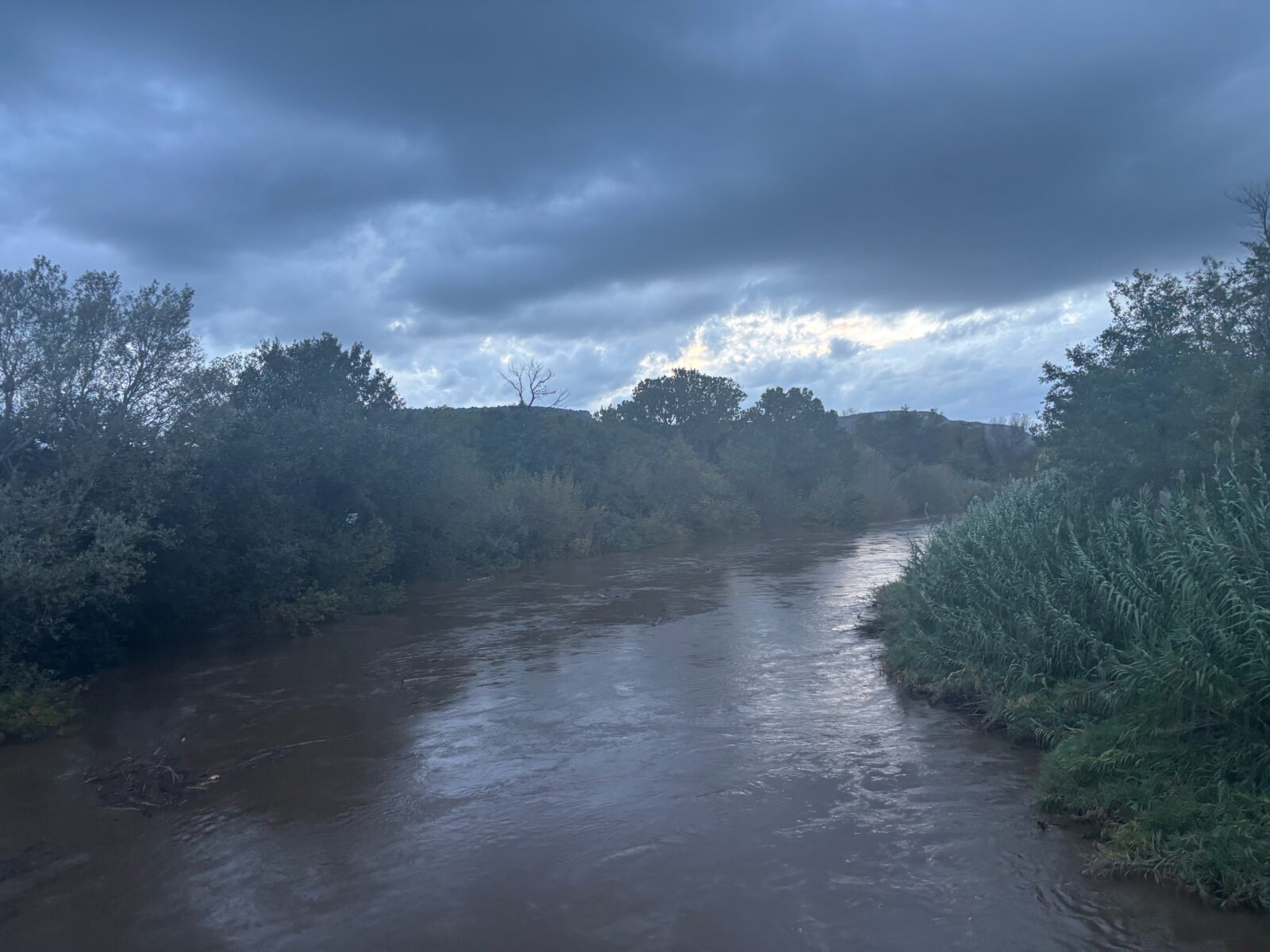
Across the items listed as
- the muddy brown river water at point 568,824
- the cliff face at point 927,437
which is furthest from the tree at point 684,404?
Answer: the muddy brown river water at point 568,824

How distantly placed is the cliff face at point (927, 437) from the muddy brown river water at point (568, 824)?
57.9 m

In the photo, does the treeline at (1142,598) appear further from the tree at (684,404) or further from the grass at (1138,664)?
the tree at (684,404)

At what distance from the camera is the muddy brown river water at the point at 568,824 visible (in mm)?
6230

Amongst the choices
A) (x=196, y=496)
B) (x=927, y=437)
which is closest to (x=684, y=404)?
(x=927, y=437)

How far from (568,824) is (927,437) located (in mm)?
69803

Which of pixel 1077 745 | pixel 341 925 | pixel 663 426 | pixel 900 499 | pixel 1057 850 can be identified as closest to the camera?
pixel 341 925

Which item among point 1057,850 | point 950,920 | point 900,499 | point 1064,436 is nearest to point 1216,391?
point 1064,436

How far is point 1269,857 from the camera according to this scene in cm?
577

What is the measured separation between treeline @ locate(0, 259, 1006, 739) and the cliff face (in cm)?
3679

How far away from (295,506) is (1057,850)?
1854 centimetres

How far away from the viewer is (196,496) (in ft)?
56.5

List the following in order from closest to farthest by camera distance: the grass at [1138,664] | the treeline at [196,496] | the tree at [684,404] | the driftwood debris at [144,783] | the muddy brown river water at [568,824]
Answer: the muddy brown river water at [568,824] < the grass at [1138,664] < the driftwood debris at [144,783] < the treeline at [196,496] < the tree at [684,404]

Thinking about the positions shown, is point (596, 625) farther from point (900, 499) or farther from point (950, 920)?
point (900, 499)

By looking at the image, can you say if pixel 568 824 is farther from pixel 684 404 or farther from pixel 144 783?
pixel 684 404
